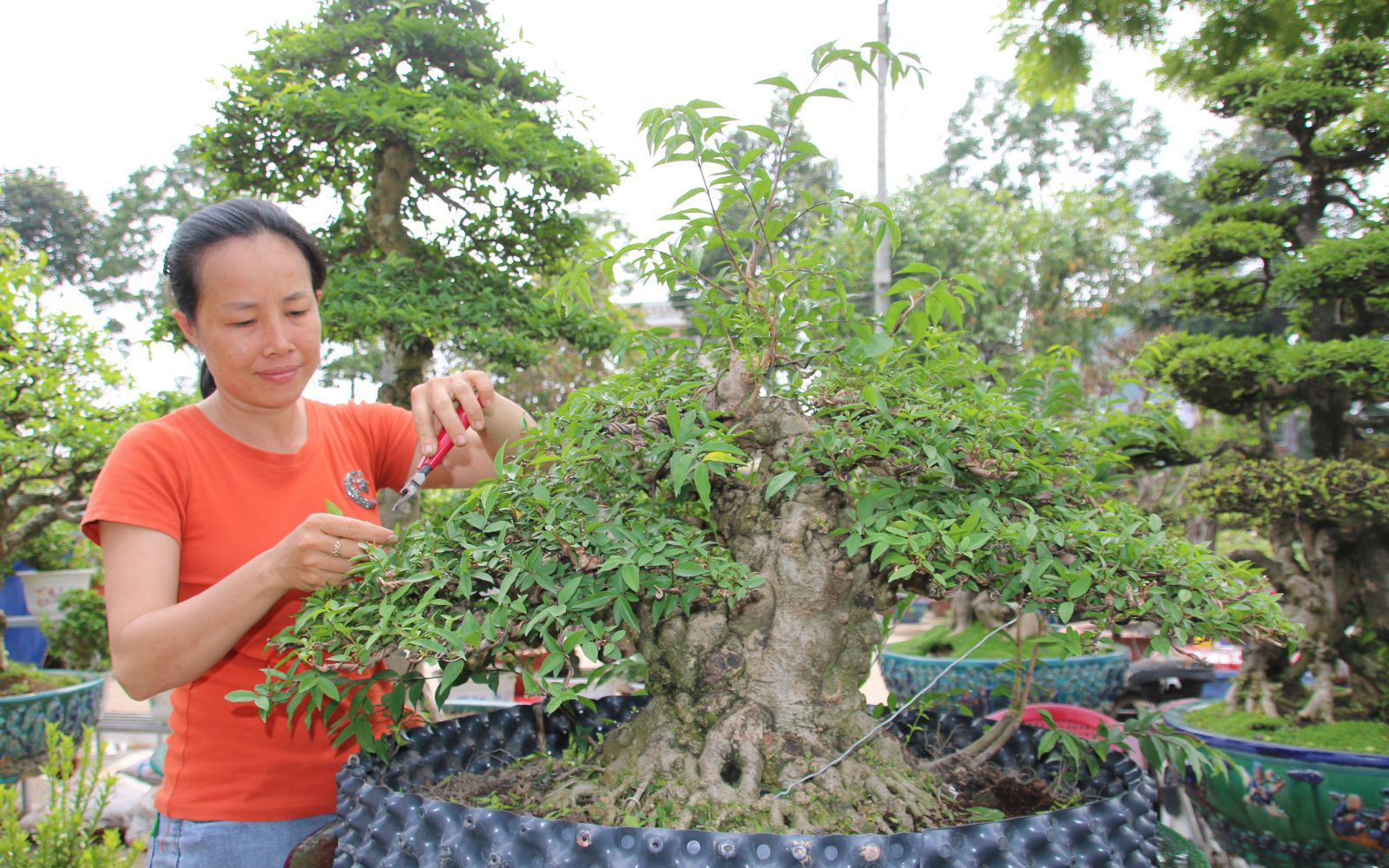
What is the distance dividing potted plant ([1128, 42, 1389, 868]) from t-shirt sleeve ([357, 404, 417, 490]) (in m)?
2.07

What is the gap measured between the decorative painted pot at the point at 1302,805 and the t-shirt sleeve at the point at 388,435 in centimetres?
176

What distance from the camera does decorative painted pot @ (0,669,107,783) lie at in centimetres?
315

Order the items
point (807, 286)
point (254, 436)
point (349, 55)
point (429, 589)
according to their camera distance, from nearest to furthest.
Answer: point (429, 589)
point (807, 286)
point (254, 436)
point (349, 55)

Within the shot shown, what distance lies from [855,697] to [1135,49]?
8.23ft

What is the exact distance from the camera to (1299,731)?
2.68m

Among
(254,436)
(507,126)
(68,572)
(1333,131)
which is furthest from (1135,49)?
(68,572)

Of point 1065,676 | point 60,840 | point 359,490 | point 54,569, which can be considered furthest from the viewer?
point 54,569

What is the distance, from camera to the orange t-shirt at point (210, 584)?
1.14 m

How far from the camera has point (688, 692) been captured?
116 cm

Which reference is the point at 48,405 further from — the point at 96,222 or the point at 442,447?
the point at 96,222

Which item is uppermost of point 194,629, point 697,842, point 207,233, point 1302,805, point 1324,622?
point 207,233

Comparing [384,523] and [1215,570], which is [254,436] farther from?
[384,523]

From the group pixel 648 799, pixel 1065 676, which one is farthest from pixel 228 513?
pixel 1065 676

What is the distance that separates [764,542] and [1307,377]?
240cm
